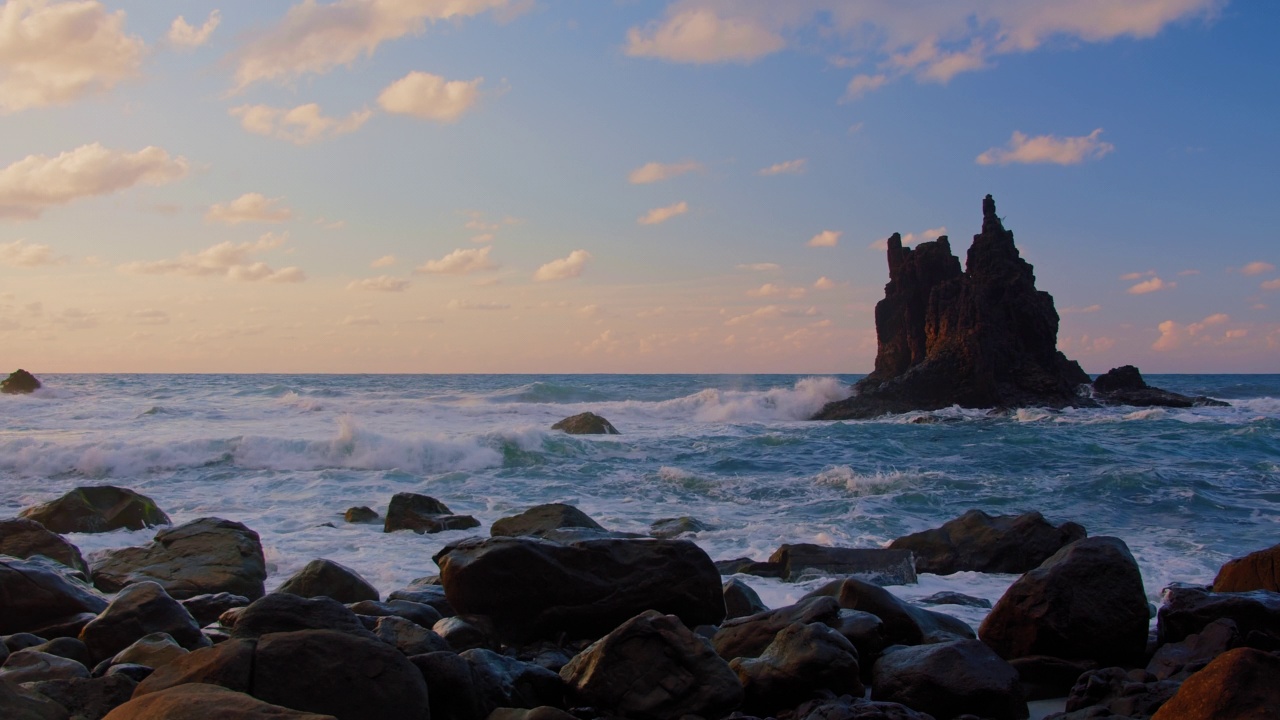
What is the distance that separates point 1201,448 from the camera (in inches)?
903

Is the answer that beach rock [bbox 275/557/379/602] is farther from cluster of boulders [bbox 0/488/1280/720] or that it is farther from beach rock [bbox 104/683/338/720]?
beach rock [bbox 104/683/338/720]

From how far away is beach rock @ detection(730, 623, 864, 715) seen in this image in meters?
5.18

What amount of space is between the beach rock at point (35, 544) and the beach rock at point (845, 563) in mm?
7298

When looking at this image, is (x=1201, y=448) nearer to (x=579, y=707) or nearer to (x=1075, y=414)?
(x=1075, y=414)

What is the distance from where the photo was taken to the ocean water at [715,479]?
1168 cm

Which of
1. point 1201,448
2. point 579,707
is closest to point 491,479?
point 579,707

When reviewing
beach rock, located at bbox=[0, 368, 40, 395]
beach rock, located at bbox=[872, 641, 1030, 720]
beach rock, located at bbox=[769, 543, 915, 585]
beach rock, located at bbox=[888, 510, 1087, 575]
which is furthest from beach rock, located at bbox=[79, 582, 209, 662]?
beach rock, located at bbox=[0, 368, 40, 395]

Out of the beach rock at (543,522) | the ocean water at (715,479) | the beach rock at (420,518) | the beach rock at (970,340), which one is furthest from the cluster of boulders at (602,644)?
the beach rock at (970,340)

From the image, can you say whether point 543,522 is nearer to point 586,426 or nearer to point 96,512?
point 96,512

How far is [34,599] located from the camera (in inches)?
256

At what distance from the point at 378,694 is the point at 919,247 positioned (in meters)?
45.7

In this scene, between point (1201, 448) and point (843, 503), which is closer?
point (843, 503)

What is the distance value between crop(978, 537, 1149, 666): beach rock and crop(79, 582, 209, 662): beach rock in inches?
219

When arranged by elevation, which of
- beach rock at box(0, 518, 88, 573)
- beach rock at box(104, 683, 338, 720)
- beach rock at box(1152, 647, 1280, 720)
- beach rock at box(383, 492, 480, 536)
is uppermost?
beach rock at box(104, 683, 338, 720)
